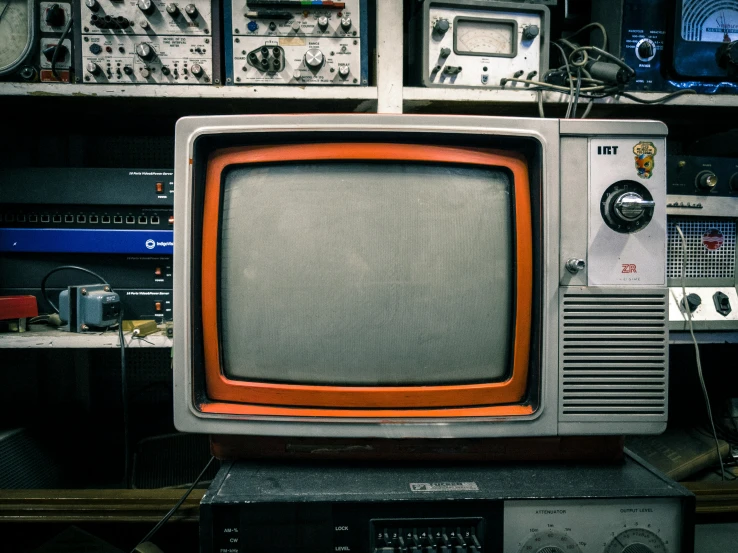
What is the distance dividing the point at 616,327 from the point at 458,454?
32cm

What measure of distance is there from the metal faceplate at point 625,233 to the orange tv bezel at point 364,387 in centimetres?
10

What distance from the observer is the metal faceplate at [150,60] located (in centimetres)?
88

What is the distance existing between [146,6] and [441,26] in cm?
61

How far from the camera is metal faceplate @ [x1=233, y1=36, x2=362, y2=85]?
89 centimetres

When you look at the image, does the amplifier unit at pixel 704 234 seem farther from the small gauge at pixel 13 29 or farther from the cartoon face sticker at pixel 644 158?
the small gauge at pixel 13 29

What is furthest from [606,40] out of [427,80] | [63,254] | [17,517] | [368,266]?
[17,517]

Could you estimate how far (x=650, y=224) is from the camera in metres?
0.65

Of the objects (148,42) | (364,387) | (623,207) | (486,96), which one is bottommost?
(364,387)

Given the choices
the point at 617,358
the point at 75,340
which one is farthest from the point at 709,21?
the point at 75,340

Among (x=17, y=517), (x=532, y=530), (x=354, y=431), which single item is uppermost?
(x=354, y=431)

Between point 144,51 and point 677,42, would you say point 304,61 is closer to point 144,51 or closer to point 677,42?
point 144,51

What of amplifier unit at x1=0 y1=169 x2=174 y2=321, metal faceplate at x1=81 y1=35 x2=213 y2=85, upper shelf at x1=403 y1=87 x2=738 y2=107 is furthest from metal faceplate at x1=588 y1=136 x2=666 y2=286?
amplifier unit at x1=0 y1=169 x2=174 y2=321

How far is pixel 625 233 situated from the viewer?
65 centimetres

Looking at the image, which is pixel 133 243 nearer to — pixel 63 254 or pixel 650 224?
pixel 63 254
